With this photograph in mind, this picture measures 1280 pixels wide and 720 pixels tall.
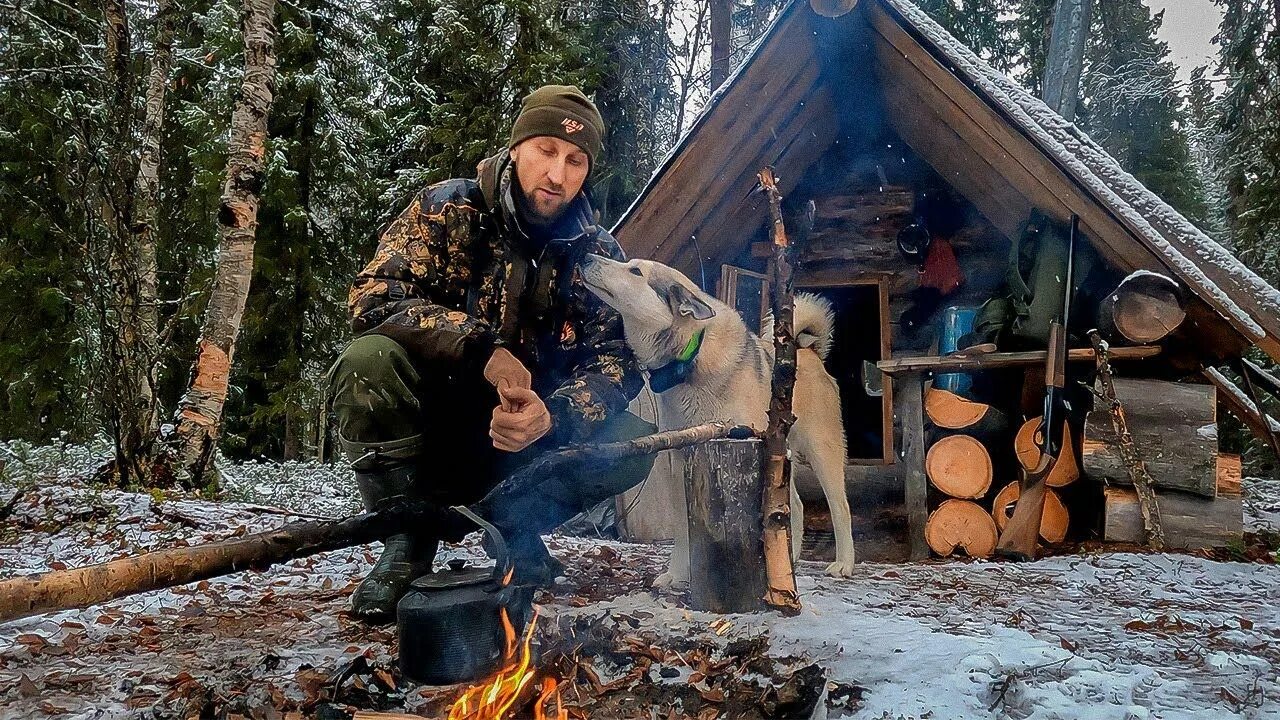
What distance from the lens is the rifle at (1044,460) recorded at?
14.8 feet

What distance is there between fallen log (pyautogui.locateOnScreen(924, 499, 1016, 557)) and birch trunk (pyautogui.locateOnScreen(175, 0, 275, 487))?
5836 mm

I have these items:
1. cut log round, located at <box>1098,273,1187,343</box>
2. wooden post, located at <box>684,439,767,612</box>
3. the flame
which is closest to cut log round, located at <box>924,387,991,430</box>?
cut log round, located at <box>1098,273,1187,343</box>

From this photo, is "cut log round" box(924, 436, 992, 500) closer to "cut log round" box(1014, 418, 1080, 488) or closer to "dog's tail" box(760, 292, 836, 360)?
"cut log round" box(1014, 418, 1080, 488)

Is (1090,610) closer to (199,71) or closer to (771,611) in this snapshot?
(771,611)

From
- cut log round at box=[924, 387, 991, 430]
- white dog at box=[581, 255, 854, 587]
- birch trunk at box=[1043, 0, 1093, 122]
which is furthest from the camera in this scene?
birch trunk at box=[1043, 0, 1093, 122]

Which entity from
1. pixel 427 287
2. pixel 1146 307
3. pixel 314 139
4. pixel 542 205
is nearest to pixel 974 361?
pixel 1146 307

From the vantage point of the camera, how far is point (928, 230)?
19.7 ft

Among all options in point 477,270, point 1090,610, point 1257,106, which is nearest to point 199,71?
point 477,270

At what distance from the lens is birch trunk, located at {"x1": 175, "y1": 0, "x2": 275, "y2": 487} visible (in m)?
6.11

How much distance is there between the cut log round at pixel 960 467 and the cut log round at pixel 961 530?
10 centimetres

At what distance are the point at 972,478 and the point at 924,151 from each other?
2.53m

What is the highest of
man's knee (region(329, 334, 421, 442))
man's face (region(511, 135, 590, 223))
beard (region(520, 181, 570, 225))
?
man's face (region(511, 135, 590, 223))

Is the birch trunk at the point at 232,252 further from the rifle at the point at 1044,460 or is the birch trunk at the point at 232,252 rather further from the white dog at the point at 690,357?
the rifle at the point at 1044,460

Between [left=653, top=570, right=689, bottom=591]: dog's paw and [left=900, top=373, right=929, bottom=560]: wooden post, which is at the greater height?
[left=900, top=373, right=929, bottom=560]: wooden post
